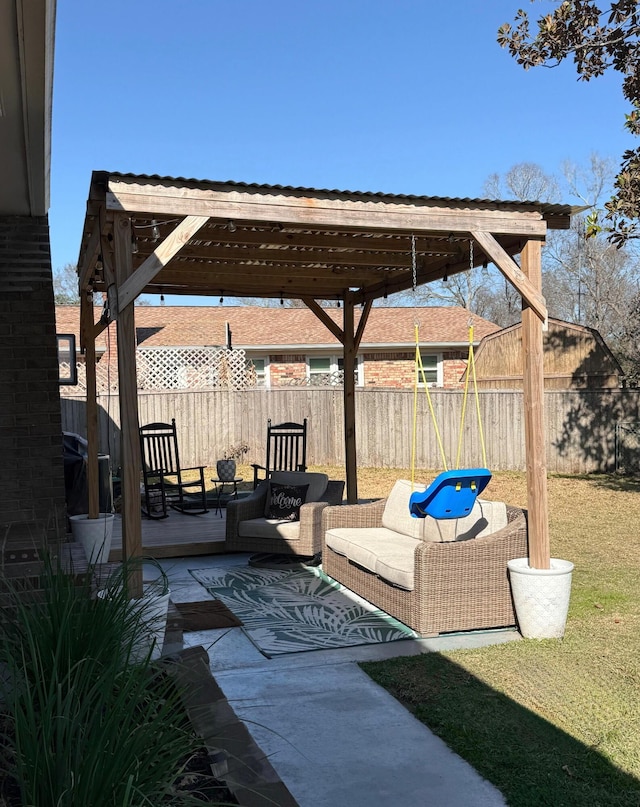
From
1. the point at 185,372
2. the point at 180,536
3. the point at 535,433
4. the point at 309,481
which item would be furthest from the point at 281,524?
the point at 185,372

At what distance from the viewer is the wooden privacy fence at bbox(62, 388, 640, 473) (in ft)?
42.4

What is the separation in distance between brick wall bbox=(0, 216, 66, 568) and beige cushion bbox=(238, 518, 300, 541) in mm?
2076

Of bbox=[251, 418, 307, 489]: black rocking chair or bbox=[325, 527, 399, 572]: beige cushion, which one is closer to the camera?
bbox=[325, 527, 399, 572]: beige cushion

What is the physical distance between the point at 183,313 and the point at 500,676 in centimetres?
1712

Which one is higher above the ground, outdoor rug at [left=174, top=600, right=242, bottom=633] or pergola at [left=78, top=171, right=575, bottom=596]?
pergola at [left=78, top=171, right=575, bottom=596]

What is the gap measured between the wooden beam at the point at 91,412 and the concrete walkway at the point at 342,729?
6.64 feet

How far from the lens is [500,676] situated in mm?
4160

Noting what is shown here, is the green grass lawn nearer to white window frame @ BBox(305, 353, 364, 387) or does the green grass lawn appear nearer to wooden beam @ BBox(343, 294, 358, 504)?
wooden beam @ BBox(343, 294, 358, 504)

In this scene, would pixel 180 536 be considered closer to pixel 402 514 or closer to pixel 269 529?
pixel 269 529

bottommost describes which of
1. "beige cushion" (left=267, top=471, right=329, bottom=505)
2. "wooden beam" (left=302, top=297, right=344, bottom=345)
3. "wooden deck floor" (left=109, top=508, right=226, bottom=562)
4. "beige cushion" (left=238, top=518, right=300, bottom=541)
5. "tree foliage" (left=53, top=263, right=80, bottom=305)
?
"wooden deck floor" (left=109, top=508, right=226, bottom=562)

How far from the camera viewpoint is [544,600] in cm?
476

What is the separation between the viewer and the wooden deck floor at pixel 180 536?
24.2 ft

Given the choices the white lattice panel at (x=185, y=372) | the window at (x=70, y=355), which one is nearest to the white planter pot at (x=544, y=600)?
the window at (x=70, y=355)

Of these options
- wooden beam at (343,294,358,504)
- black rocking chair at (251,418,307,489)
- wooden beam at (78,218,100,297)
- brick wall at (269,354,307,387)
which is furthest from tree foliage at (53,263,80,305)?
wooden beam at (78,218,100,297)
